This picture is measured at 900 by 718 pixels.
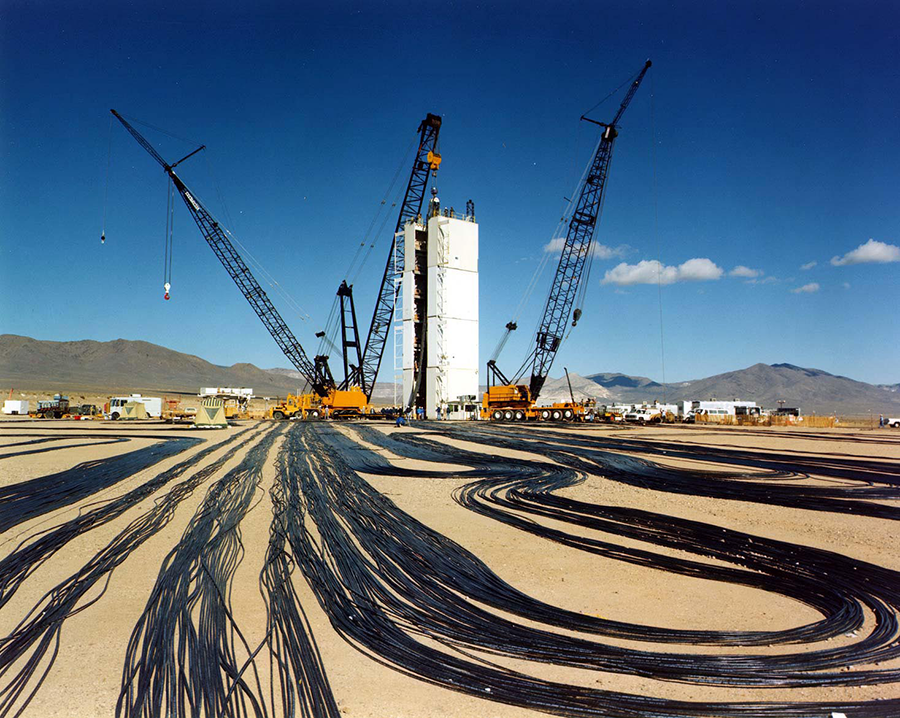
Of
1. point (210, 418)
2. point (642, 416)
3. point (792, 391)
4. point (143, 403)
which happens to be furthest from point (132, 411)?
point (792, 391)

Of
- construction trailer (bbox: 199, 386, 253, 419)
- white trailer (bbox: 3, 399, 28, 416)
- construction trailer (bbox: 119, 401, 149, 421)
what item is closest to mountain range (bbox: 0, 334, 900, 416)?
white trailer (bbox: 3, 399, 28, 416)

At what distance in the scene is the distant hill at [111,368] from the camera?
5271 inches

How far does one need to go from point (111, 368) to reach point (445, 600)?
599ft

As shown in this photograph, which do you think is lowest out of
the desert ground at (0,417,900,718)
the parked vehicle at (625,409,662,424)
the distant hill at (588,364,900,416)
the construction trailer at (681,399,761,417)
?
the desert ground at (0,417,900,718)

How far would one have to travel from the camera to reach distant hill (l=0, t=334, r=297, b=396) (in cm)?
13388

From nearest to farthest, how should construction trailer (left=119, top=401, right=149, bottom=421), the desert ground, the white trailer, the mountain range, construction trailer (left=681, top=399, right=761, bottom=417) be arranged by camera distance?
the desert ground, construction trailer (left=119, top=401, right=149, bottom=421), the white trailer, construction trailer (left=681, top=399, right=761, bottom=417), the mountain range

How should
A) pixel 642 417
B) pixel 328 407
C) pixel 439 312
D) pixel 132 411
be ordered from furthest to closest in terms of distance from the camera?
pixel 439 312 → pixel 642 417 → pixel 328 407 → pixel 132 411

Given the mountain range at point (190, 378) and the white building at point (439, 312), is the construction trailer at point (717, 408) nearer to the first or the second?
the white building at point (439, 312)

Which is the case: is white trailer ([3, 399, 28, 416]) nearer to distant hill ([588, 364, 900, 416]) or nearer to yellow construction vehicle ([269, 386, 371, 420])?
yellow construction vehicle ([269, 386, 371, 420])

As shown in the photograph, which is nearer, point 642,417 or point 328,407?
point 328,407

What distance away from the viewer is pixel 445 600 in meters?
5.52

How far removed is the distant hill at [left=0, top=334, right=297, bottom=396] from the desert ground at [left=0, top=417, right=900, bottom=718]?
12743 cm

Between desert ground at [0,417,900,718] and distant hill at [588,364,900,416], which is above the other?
distant hill at [588,364,900,416]

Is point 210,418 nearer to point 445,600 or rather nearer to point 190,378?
point 445,600
